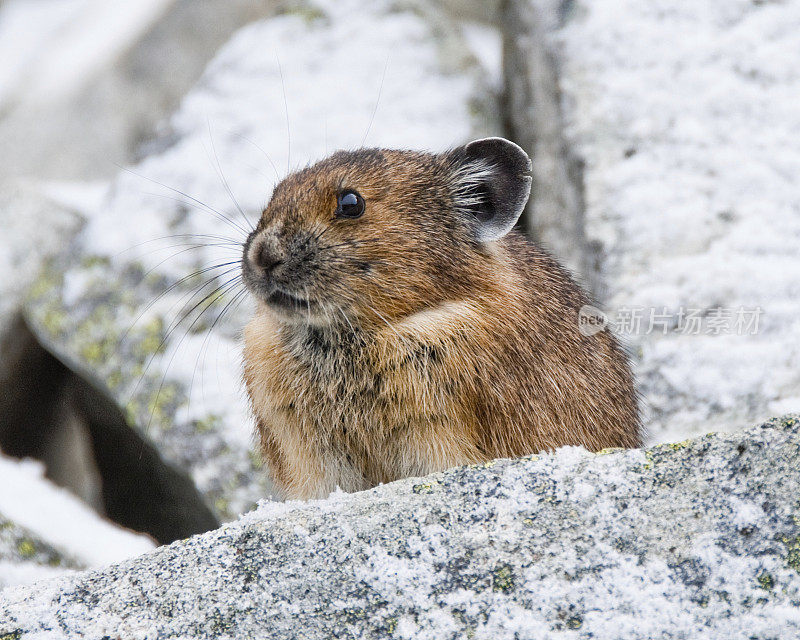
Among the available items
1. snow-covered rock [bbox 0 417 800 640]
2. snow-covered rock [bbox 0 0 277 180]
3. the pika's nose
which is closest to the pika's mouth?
the pika's nose

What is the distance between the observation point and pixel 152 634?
3.60 m

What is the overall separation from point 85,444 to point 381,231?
20.1 ft

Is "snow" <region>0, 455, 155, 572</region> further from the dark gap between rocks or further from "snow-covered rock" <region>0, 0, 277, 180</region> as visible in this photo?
"snow-covered rock" <region>0, 0, 277, 180</region>

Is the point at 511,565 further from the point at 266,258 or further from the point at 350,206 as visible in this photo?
the point at 350,206

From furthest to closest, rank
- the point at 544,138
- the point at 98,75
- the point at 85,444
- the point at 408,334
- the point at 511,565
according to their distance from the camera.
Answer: the point at 98,75 → the point at 85,444 → the point at 544,138 → the point at 408,334 → the point at 511,565

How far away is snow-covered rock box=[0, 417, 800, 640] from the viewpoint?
3465 mm

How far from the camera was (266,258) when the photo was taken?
5.21 metres

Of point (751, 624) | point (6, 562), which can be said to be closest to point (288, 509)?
point (751, 624)

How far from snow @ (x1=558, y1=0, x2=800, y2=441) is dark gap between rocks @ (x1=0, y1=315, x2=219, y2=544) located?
4.49m

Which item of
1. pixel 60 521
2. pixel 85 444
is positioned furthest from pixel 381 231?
pixel 85 444

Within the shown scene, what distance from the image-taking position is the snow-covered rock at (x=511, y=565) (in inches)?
136

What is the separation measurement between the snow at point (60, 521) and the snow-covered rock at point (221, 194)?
844 millimetres

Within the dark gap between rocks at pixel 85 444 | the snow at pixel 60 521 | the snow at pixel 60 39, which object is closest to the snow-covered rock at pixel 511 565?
the snow at pixel 60 521

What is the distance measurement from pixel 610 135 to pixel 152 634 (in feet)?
22.9
